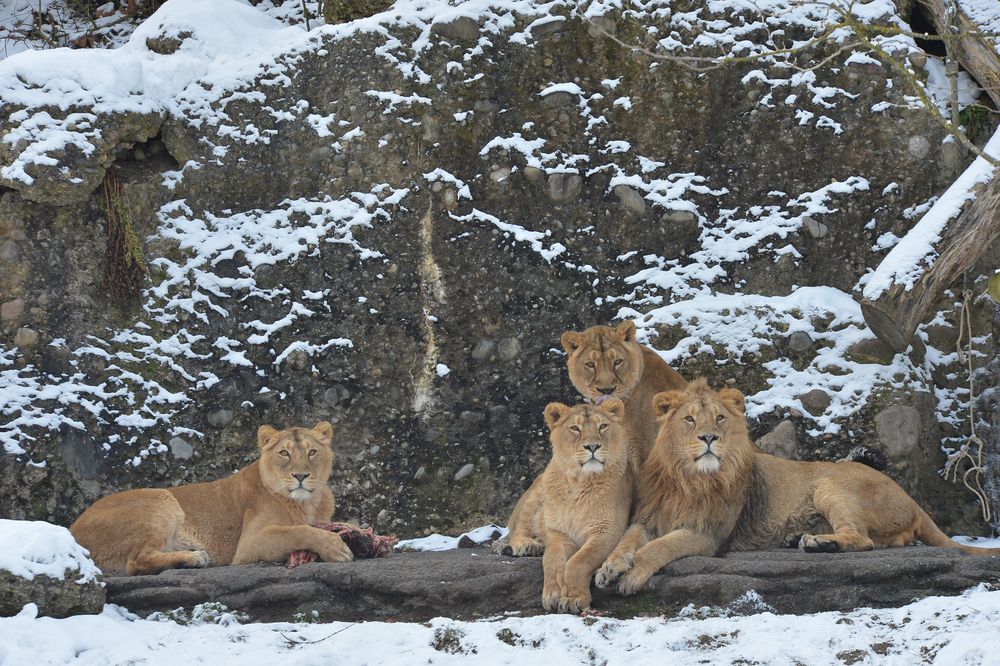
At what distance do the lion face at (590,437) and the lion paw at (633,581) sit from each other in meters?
0.82

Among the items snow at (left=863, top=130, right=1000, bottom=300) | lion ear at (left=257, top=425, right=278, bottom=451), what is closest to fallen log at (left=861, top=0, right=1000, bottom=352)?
snow at (left=863, top=130, right=1000, bottom=300)

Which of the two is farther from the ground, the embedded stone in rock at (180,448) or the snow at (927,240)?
the snow at (927,240)

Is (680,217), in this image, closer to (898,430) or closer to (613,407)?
(898,430)

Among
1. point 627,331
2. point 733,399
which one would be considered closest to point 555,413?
point 733,399

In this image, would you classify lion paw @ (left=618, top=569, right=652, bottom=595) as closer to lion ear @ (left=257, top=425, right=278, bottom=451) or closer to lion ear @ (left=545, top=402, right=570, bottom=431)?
lion ear @ (left=545, top=402, right=570, bottom=431)

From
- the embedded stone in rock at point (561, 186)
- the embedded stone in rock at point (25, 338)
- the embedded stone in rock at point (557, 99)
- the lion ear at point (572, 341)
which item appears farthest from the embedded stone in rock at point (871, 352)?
the embedded stone in rock at point (25, 338)

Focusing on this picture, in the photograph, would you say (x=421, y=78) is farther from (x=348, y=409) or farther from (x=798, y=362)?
(x=798, y=362)

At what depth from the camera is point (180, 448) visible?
10406 mm

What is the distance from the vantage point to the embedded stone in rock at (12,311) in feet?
34.5

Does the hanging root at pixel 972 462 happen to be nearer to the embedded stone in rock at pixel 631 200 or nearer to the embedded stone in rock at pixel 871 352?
the embedded stone in rock at pixel 871 352

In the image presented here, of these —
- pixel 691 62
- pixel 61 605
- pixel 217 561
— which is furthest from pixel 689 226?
pixel 61 605

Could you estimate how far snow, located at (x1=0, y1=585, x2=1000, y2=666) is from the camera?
5.99m

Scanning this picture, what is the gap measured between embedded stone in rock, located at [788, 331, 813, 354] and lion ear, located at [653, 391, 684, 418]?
2494mm

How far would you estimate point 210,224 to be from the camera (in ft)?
36.7
